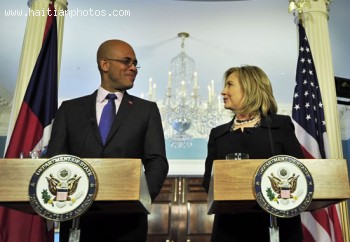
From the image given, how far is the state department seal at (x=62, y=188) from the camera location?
1.13 m

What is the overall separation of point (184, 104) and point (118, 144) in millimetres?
3777

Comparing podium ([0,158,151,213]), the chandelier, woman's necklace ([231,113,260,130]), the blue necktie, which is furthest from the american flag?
the chandelier

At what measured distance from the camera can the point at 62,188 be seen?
3.81ft

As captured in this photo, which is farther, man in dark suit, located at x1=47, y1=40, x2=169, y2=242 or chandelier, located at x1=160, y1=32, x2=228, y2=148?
chandelier, located at x1=160, y1=32, x2=228, y2=148

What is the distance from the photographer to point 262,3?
4488 millimetres

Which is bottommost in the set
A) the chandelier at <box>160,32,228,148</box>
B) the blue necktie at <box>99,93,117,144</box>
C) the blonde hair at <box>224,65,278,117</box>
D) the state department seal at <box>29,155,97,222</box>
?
the state department seal at <box>29,155,97,222</box>

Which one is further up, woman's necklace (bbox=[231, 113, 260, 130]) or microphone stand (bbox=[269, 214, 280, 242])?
woman's necklace (bbox=[231, 113, 260, 130])

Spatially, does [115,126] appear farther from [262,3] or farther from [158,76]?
[158,76]

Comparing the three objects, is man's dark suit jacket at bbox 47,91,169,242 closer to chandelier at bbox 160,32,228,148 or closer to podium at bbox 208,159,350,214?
podium at bbox 208,159,350,214

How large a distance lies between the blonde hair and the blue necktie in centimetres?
54

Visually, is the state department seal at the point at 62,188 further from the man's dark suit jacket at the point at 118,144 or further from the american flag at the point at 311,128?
the american flag at the point at 311,128

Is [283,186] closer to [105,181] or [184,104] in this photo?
[105,181]

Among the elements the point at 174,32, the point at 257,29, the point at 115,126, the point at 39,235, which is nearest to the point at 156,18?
the point at 174,32

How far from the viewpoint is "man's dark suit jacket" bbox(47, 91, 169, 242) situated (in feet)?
4.71
